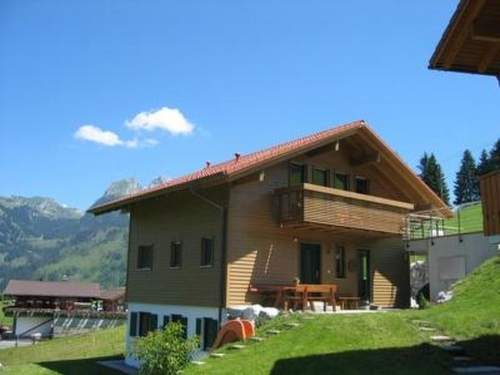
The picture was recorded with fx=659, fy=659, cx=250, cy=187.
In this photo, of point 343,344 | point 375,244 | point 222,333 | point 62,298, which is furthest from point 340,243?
point 62,298

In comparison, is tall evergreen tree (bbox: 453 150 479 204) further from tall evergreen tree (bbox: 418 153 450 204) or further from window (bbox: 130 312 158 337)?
window (bbox: 130 312 158 337)

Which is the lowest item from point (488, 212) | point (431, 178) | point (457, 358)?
point (457, 358)

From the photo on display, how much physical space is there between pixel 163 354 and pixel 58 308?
73.1 meters

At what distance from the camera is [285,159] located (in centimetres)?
2350

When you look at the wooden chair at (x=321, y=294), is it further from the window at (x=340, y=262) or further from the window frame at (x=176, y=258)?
the window frame at (x=176, y=258)

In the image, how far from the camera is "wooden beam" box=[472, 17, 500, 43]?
1309cm

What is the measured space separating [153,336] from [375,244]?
13.3 meters

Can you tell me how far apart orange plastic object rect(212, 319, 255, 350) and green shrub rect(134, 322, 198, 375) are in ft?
6.93

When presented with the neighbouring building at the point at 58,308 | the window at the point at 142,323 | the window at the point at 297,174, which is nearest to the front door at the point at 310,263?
the window at the point at 297,174

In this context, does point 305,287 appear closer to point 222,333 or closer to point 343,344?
point 222,333

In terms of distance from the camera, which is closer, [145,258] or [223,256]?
[223,256]

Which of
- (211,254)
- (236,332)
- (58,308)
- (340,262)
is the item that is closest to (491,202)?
(236,332)

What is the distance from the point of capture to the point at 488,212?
13.9m

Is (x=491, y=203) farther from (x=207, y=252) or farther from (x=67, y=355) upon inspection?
(x=67, y=355)
